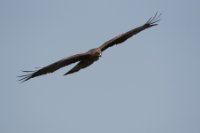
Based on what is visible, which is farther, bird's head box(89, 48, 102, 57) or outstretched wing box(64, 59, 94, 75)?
bird's head box(89, 48, 102, 57)

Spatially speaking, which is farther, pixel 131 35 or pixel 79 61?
pixel 131 35

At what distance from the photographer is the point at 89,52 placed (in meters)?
14.0

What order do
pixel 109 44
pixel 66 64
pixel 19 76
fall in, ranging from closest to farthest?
pixel 19 76
pixel 66 64
pixel 109 44

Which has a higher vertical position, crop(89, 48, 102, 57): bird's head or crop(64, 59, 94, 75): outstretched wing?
crop(89, 48, 102, 57): bird's head

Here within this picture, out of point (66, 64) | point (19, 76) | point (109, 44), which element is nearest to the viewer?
point (19, 76)

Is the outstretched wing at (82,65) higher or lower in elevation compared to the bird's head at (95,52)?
lower

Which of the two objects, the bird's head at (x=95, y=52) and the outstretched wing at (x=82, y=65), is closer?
the outstretched wing at (x=82, y=65)

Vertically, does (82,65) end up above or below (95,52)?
below

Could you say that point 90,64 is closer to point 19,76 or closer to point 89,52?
point 89,52

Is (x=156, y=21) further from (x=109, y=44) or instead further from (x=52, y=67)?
(x=52, y=67)

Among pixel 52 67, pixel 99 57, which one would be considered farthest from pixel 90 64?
A: pixel 52 67

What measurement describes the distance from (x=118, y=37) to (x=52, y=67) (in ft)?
8.91

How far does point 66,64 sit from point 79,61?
1.87 ft

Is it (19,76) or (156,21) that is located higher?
(156,21)
